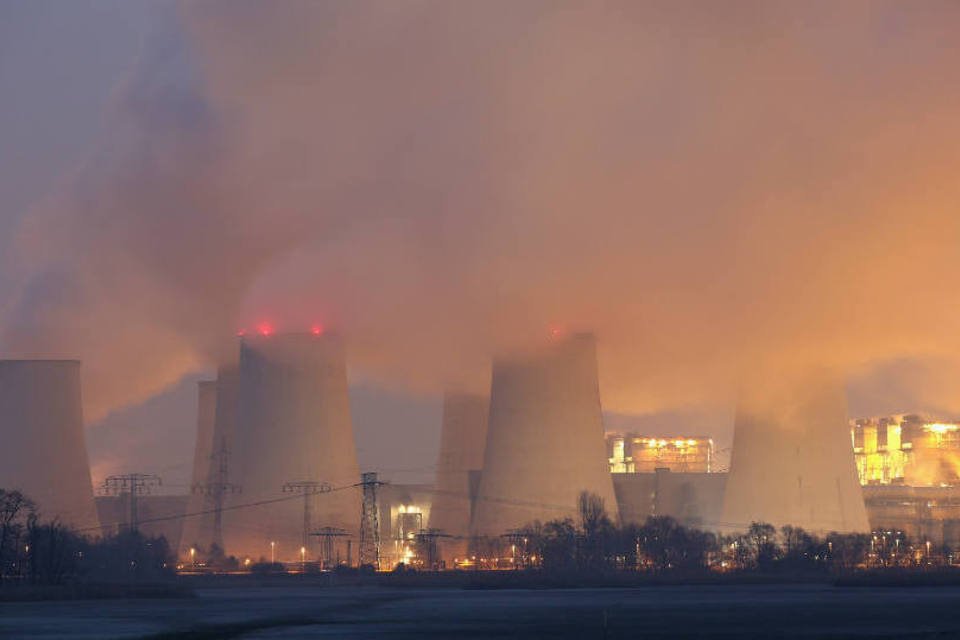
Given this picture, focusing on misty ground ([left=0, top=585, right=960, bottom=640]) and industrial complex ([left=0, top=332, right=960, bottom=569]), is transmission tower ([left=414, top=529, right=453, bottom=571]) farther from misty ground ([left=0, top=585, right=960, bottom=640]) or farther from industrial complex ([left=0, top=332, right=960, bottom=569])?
misty ground ([left=0, top=585, right=960, bottom=640])

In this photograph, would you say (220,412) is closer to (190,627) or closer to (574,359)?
(574,359)

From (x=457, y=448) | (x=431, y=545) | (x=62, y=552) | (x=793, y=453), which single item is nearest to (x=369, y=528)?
(x=431, y=545)

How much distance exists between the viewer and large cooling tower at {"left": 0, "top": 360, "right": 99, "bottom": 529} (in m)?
56.4

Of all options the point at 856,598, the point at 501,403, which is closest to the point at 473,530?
the point at 501,403

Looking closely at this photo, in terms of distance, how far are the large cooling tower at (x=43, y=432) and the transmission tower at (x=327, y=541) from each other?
809 cm

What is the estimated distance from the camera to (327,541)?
64125mm

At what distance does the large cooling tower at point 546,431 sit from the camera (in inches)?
2313

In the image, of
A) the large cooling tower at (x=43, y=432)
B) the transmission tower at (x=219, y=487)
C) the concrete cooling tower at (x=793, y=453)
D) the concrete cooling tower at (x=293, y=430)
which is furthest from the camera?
the transmission tower at (x=219, y=487)

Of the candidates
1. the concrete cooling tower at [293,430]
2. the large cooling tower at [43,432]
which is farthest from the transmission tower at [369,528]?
the large cooling tower at [43,432]

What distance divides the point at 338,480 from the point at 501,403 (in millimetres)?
5985

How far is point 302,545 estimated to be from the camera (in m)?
64.6

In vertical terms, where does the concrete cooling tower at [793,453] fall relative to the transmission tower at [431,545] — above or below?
above

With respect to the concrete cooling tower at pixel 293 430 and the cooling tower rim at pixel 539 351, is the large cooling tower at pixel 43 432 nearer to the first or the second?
the concrete cooling tower at pixel 293 430

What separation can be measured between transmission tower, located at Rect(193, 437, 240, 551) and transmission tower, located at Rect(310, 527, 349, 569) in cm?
329
